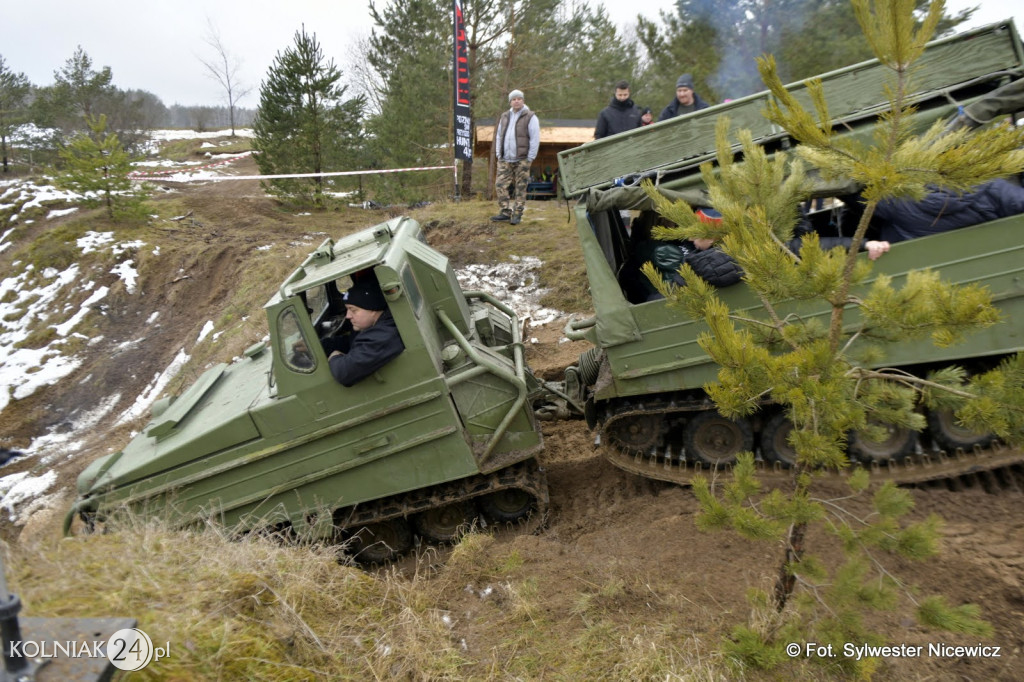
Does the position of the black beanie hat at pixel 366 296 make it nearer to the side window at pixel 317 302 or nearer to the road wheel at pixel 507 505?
the side window at pixel 317 302

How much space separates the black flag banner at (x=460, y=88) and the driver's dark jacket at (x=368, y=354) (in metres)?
9.56

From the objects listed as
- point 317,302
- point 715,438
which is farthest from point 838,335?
point 317,302

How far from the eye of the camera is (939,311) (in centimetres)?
219

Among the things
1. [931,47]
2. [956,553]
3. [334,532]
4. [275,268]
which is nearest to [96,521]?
[334,532]

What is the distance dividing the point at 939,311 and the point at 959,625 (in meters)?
1.03

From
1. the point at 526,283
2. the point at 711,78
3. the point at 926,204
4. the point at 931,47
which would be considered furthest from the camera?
the point at 711,78

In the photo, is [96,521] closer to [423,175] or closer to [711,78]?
[711,78]

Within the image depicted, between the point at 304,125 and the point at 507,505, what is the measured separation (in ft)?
47.8

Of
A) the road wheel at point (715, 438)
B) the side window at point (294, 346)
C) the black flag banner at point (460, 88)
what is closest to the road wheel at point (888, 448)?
the road wheel at point (715, 438)

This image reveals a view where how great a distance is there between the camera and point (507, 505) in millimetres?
5398

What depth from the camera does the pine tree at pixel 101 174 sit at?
15391 mm

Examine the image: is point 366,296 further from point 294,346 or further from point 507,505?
point 507,505
